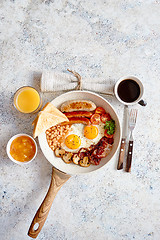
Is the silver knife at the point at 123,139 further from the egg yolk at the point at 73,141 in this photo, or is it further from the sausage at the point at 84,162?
the egg yolk at the point at 73,141

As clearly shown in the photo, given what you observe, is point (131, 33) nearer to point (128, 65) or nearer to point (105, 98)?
point (128, 65)

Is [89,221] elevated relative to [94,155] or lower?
lower

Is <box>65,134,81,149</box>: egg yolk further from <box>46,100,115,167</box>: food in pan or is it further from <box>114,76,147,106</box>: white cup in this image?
<box>114,76,147,106</box>: white cup

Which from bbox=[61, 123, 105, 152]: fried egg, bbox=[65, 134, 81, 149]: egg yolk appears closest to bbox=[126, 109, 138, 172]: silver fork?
bbox=[61, 123, 105, 152]: fried egg

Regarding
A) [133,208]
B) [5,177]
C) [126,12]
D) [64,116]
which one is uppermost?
[126,12]

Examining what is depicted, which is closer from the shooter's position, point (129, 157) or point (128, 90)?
point (128, 90)

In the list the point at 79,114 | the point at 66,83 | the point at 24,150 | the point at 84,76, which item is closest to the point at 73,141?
the point at 79,114

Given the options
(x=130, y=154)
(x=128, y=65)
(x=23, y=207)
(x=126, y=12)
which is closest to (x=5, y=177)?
(x=23, y=207)

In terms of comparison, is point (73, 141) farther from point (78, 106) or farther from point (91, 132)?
point (78, 106)
